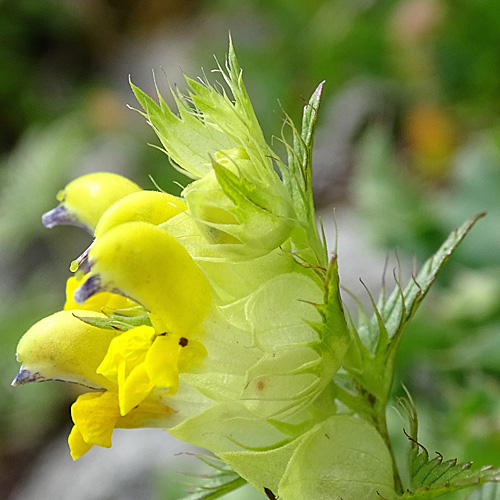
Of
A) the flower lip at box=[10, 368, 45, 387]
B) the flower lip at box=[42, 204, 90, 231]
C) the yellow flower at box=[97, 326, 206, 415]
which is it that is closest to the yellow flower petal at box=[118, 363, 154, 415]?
the yellow flower at box=[97, 326, 206, 415]

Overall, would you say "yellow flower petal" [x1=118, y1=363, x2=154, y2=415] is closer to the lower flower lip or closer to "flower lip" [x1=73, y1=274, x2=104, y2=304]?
"flower lip" [x1=73, y1=274, x2=104, y2=304]

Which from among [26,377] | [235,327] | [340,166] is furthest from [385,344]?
[340,166]

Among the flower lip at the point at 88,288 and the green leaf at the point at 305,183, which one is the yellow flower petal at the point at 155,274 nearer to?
the flower lip at the point at 88,288

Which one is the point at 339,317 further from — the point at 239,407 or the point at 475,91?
the point at 475,91

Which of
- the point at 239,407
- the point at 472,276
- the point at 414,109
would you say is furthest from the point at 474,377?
the point at 414,109

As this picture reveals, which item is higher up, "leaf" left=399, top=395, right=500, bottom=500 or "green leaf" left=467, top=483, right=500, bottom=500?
"green leaf" left=467, top=483, right=500, bottom=500

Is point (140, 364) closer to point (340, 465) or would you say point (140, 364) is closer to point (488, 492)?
point (340, 465)

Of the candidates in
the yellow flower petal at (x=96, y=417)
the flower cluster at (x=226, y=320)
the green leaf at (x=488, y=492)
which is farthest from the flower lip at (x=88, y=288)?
the green leaf at (x=488, y=492)
